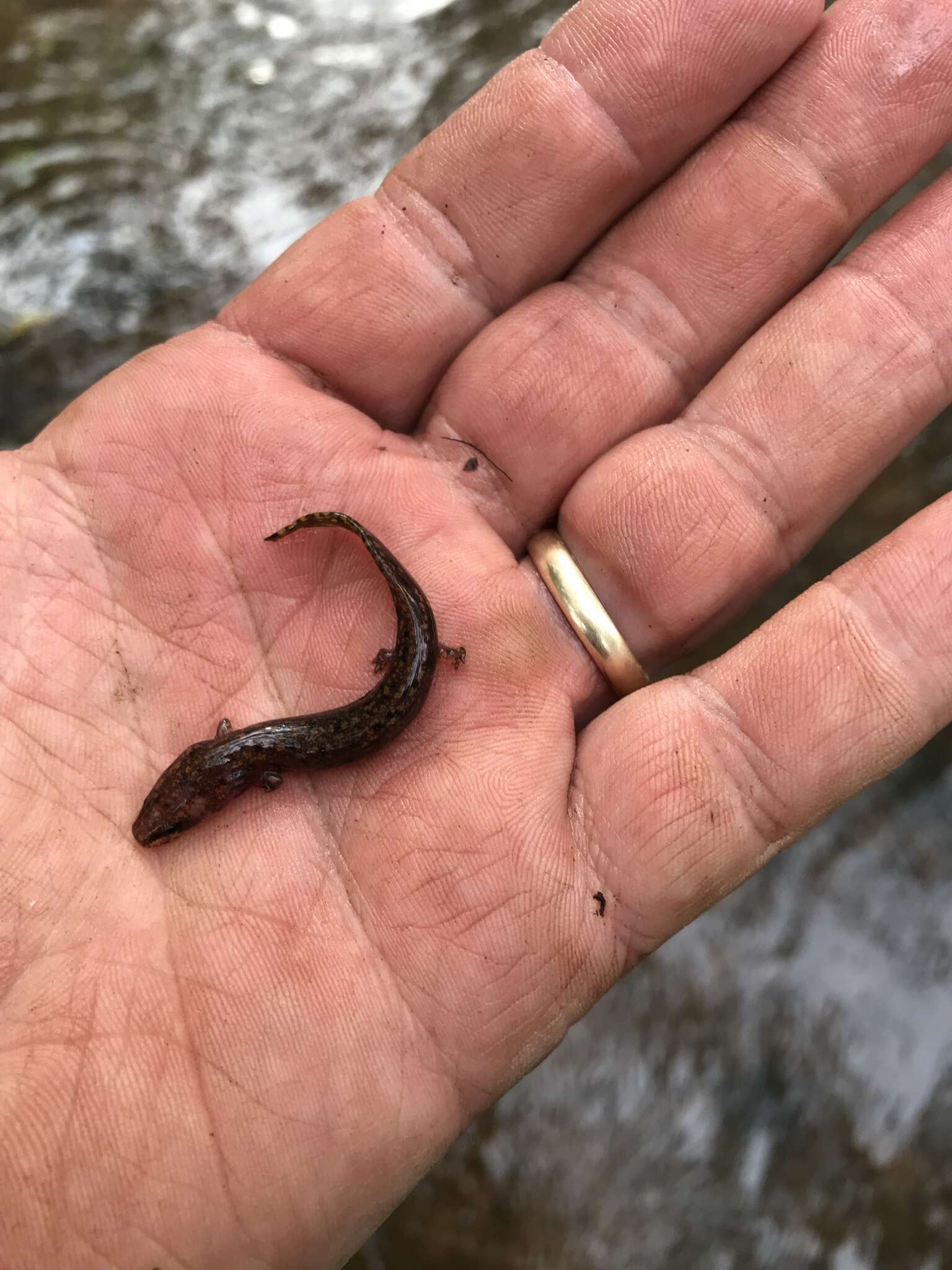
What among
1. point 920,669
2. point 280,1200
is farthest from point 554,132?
point 280,1200

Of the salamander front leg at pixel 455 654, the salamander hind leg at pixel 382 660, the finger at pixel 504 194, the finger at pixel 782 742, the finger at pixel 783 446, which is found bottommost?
the finger at pixel 782 742

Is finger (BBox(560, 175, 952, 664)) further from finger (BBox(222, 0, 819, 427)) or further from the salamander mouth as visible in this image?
the salamander mouth

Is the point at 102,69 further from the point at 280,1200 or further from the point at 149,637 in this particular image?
the point at 280,1200

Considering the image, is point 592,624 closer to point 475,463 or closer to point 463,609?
point 463,609

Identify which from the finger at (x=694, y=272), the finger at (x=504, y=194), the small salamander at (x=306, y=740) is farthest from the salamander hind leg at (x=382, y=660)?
the finger at (x=504, y=194)

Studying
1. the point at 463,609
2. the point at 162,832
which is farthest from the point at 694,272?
the point at 162,832

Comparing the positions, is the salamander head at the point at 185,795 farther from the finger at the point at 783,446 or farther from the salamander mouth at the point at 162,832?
the finger at the point at 783,446
